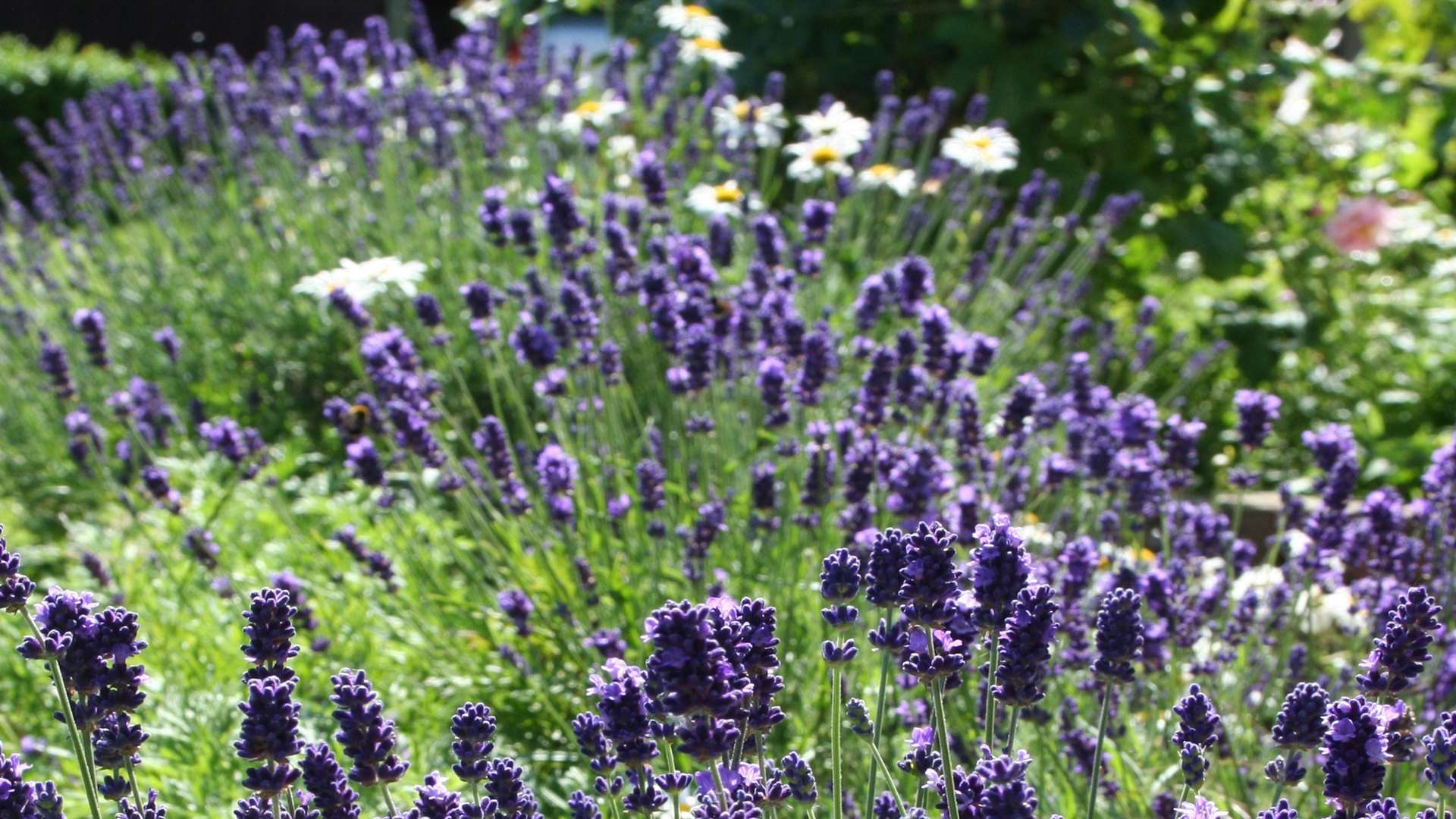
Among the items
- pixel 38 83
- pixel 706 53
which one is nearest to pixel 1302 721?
pixel 706 53

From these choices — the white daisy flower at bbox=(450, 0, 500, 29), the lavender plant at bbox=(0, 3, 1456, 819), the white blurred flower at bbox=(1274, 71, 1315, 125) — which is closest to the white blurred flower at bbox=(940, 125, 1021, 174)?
the lavender plant at bbox=(0, 3, 1456, 819)

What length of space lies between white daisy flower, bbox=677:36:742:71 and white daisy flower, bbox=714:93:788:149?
10.4 inches

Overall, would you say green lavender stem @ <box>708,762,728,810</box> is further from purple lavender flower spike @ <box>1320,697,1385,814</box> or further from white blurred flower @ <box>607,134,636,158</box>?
white blurred flower @ <box>607,134,636,158</box>

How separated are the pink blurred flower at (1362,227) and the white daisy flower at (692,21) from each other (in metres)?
2.67

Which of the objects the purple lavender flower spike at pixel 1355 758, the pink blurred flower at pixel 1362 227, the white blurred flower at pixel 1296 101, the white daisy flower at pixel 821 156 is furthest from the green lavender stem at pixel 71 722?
the white blurred flower at pixel 1296 101

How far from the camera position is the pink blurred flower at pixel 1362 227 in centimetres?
510

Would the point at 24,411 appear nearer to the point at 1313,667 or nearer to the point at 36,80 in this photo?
the point at 1313,667

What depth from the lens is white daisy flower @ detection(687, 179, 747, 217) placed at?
395cm

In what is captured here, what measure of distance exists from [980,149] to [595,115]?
1.47 m

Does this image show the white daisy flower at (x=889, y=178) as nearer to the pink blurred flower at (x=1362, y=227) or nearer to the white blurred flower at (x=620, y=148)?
the white blurred flower at (x=620, y=148)

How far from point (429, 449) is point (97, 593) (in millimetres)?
1339

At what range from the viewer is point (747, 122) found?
462cm

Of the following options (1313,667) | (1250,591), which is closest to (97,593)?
(1250,591)

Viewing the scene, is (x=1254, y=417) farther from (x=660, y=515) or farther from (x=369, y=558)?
(x=369, y=558)
